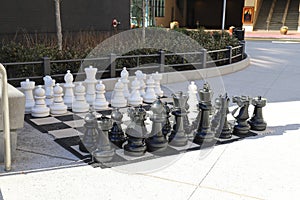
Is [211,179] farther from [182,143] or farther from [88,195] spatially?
[88,195]

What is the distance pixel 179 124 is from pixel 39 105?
2392 millimetres

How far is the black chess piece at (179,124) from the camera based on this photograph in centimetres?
442

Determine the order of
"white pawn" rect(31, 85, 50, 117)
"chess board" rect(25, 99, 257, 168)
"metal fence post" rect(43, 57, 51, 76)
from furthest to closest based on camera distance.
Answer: "metal fence post" rect(43, 57, 51, 76) → "white pawn" rect(31, 85, 50, 117) → "chess board" rect(25, 99, 257, 168)

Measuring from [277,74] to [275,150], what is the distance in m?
6.97

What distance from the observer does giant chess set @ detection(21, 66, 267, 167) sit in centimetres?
408

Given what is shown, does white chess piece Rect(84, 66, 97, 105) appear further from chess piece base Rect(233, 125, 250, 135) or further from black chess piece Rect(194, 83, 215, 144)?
chess piece base Rect(233, 125, 250, 135)

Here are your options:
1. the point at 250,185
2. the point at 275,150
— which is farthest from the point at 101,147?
the point at 275,150

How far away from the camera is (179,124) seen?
14.5 feet

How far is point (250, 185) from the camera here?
137 inches

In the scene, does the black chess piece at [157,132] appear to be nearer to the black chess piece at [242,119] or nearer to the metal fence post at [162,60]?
the black chess piece at [242,119]

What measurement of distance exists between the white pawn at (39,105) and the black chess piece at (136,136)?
2010mm

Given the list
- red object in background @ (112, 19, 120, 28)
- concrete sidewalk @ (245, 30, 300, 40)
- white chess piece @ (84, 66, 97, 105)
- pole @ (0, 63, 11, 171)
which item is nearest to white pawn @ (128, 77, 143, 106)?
white chess piece @ (84, 66, 97, 105)

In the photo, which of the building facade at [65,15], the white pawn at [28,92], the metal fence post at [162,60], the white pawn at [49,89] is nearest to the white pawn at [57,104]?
the white pawn at [49,89]

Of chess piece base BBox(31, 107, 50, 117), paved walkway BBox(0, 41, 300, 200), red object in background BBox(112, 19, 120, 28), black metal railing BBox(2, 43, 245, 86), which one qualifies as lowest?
paved walkway BBox(0, 41, 300, 200)
